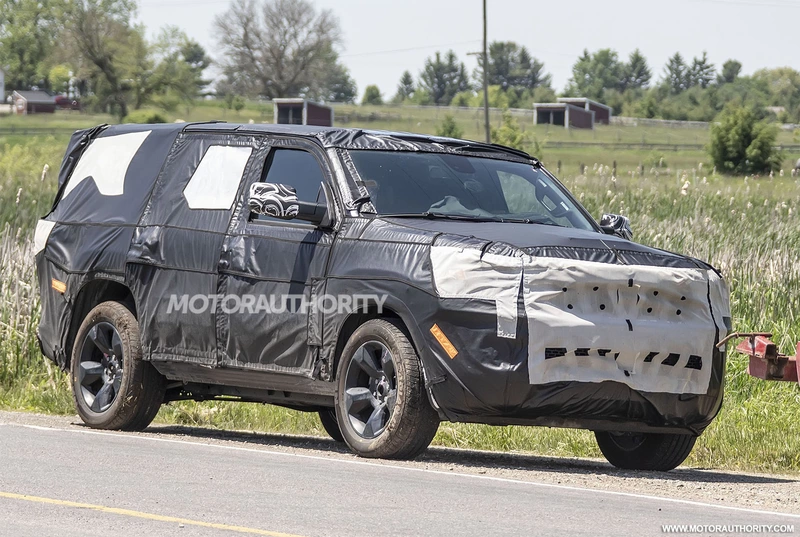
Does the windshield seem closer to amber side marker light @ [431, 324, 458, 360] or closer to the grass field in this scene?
amber side marker light @ [431, 324, 458, 360]

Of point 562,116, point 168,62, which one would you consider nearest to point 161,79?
point 168,62

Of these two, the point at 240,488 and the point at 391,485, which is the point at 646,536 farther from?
the point at 240,488

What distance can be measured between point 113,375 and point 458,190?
3.00 metres

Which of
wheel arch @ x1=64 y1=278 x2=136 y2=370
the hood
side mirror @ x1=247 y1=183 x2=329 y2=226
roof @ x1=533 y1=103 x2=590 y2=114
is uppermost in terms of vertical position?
roof @ x1=533 y1=103 x2=590 y2=114

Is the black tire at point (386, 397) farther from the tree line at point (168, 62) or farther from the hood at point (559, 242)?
the tree line at point (168, 62)

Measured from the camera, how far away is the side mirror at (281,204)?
9047mm

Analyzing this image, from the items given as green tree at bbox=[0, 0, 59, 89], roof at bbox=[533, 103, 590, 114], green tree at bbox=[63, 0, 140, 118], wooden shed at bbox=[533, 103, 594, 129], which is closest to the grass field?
green tree at bbox=[63, 0, 140, 118]

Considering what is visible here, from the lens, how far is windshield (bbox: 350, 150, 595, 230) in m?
9.38

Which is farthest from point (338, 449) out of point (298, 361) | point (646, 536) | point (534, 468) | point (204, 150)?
point (646, 536)

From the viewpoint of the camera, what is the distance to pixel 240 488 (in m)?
7.35

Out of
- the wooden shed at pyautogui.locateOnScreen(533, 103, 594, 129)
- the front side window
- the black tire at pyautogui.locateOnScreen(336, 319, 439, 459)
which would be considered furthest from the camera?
the wooden shed at pyautogui.locateOnScreen(533, 103, 594, 129)

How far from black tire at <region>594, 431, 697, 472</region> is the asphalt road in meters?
1.48

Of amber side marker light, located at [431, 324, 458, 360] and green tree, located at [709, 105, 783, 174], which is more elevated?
green tree, located at [709, 105, 783, 174]

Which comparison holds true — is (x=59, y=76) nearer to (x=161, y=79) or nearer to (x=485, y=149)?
(x=161, y=79)
